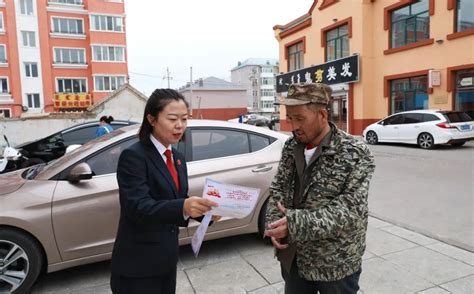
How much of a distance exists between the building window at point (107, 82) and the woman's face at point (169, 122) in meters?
35.9

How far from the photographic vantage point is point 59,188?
304cm

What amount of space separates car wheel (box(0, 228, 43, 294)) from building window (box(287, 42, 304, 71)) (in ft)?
77.0

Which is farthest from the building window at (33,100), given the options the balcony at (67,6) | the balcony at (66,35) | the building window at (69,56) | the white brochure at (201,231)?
the white brochure at (201,231)

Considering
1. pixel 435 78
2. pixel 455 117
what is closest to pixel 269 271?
pixel 455 117

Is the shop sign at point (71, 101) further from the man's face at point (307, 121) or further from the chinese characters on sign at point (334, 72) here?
the man's face at point (307, 121)

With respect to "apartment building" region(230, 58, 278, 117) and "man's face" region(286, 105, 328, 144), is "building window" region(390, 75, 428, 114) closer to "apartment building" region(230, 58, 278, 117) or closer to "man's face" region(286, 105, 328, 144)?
"man's face" region(286, 105, 328, 144)

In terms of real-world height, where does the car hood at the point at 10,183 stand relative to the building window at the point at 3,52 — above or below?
below

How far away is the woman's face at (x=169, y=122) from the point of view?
178cm

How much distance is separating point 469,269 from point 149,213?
10.6ft

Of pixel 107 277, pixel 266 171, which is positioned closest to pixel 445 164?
pixel 266 171

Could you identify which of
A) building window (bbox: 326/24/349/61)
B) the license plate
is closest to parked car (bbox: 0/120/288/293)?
the license plate

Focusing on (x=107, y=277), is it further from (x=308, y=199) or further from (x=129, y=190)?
(x=308, y=199)

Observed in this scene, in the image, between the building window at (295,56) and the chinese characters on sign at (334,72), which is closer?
the chinese characters on sign at (334,72)

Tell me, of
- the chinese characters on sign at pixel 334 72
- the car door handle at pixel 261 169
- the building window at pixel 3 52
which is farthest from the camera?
the building window at pixel 3 52
